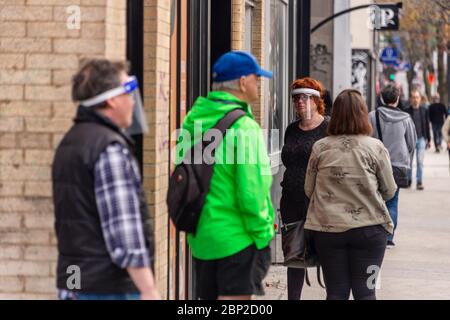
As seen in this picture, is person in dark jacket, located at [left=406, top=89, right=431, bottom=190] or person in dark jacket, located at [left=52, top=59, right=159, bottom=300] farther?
person in dark jacket, located at [left=406, top=89, right=431, bottom=190]

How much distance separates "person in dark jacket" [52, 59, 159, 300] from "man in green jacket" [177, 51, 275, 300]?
0.99m

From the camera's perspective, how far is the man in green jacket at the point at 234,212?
555cm

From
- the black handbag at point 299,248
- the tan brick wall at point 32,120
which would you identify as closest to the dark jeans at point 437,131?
the black handbag at point 299,248

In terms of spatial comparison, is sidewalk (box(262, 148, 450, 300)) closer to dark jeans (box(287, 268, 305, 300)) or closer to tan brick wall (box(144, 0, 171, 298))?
dark jeans (box(287, 268, 305, 300))

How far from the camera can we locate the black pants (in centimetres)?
711

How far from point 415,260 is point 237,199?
712 centimetres

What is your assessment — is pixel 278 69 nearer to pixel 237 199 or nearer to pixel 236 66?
pixel 236 66

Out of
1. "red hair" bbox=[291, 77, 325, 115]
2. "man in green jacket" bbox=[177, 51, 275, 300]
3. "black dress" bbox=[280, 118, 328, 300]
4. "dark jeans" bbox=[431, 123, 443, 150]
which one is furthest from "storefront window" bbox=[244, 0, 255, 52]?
"dark jeans" bbox=[431, 123, 443, 150]

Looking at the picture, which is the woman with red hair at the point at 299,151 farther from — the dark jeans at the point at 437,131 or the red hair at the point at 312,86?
the dark jeans at the point at 437,131

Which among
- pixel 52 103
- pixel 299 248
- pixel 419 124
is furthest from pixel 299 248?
pixel 419 124

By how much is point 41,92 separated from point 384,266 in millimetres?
6372

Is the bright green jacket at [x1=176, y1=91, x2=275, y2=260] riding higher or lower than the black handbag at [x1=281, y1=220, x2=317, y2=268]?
higher
